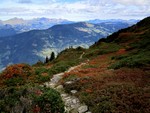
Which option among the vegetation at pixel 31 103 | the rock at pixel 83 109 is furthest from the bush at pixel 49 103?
the rock at pixel 83 109

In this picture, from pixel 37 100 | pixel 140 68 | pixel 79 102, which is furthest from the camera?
pixel 140 68

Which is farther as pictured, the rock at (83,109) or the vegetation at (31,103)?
the rock at (83,109)

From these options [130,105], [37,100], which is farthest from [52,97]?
[130,105]

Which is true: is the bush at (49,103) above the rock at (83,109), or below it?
above

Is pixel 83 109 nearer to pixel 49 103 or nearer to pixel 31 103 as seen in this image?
pixel 49 103

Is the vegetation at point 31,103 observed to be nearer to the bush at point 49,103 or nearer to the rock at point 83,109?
the bush at point 49,103

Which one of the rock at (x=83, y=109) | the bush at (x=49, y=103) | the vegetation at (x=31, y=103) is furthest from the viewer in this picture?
the rock at (x=83, y=109)

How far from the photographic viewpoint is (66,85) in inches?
869

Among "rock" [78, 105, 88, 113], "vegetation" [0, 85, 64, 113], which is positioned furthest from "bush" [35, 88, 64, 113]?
"rock" [78, 105, 88, 113]

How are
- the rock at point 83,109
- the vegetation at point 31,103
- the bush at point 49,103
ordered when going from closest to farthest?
1. the vegetation at point 31,103
2. the bush at point 49,103
3. the rock at point 83,109

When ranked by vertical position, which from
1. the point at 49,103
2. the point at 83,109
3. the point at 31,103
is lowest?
the point at 83,109

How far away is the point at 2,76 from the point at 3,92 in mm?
10385

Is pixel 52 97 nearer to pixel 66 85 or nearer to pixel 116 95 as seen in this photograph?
pixel 116 95

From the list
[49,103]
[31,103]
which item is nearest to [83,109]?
[49,103]
